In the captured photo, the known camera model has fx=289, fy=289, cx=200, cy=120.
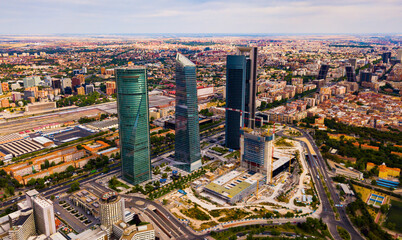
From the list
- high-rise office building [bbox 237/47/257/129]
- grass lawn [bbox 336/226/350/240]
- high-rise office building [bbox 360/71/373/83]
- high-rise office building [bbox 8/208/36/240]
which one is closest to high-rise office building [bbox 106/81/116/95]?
→ high-rise office building [bbox 237/47/257/129]

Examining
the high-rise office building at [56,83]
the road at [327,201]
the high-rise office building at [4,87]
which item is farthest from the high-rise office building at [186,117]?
the high-rise office building at [4,87]

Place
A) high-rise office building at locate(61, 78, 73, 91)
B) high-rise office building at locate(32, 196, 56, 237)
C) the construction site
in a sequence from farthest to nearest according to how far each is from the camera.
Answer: high-rise office building at locate(61, 78, 73, 91)
the construction site
high-rise office building at locate(32, 196, 56, 237)

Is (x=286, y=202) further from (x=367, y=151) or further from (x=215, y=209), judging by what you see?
(x=367, y=151)

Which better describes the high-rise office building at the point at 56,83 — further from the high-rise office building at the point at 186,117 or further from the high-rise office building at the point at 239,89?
the high-rise office building at the point at 186,117

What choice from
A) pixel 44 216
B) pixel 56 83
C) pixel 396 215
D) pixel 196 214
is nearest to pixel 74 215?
pixel 44 216

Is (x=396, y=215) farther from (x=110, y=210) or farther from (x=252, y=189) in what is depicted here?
(x=110, y=210)

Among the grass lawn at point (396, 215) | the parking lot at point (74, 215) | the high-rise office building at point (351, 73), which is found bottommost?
the grass lawn at point (396, 215)

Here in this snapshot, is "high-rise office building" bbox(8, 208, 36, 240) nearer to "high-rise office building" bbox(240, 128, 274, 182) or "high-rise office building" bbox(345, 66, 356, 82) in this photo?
"high-rise office building" bbox(240, 128, 274, 182)
